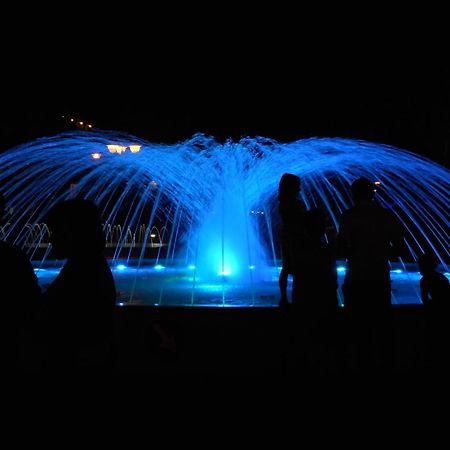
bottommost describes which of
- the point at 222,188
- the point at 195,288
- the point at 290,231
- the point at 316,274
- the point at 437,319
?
the point at 437,319

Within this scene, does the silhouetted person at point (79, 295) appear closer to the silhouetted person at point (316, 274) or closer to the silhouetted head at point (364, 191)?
the silhouetted person at point (316, 274)

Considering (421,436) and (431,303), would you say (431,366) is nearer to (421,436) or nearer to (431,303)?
(431,303)

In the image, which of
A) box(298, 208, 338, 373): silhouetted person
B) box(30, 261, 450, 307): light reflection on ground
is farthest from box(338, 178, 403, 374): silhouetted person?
box(30, 261, 450, 307): light reflection on ground

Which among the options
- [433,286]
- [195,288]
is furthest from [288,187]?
[195,288]

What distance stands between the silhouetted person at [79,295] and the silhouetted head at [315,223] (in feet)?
6.60

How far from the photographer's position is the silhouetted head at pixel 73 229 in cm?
308

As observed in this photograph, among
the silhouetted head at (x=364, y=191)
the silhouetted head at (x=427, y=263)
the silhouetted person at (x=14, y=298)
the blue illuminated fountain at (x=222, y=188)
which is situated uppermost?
the blue illuminated fountain at (x=222, y=188)

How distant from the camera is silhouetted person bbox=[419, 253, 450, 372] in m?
5.14

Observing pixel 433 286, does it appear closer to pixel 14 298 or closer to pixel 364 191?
pixel 364 191

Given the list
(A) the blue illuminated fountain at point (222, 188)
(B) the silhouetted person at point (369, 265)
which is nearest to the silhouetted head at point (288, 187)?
(B) the silhouetted person at point (369, 265)

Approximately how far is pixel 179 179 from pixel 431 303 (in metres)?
8.10

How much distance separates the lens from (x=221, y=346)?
17.0 ft

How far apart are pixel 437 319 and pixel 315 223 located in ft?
5.00

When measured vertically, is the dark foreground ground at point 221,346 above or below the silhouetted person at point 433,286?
below
